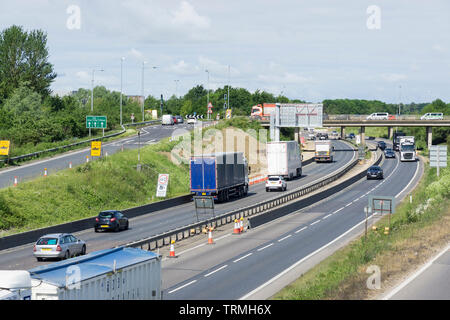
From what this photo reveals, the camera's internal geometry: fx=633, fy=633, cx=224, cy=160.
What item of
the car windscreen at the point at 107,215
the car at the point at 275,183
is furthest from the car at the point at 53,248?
the car at the point at 275,183

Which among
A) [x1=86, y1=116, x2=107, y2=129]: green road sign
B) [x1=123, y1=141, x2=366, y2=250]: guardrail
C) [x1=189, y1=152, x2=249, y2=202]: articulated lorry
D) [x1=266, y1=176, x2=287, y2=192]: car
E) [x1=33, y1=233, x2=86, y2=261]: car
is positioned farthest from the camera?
[x1=86, y1=116, x2=107, y2=129]: green road sign

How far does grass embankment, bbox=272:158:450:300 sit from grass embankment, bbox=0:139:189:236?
74.9ft

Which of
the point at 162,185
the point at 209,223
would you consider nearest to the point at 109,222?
the point at 209,223

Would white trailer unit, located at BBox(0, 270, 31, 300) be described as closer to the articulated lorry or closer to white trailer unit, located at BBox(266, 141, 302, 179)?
the articulated lorry

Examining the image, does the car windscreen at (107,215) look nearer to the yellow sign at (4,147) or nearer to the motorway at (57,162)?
the motorway at (57,162)

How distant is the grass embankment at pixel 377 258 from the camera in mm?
20953

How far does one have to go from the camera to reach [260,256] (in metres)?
32.5

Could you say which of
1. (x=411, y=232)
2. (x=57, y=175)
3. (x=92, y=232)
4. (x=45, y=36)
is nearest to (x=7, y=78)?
(x=45, y=36)

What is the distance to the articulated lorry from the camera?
54.3 metres

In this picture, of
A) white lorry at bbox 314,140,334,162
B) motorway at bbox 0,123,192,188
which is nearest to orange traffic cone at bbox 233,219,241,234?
motorway at bbox 0,123,192,188

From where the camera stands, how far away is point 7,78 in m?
102

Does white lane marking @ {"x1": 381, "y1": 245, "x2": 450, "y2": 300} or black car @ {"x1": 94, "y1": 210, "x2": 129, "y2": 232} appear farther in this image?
black car @ {"x1": 94, "y1": 210, "x2": 129, "y2": 232}

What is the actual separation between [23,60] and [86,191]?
5535 cm
